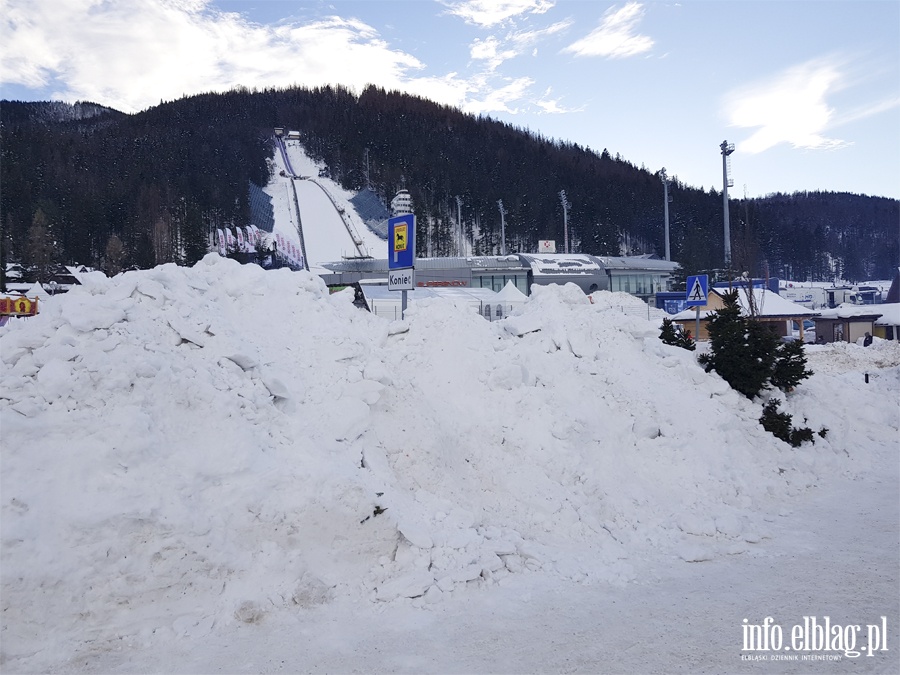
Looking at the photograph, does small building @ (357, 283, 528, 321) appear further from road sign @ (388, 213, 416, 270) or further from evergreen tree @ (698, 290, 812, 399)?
evergreen tree @ (698, 290, 812, 399)

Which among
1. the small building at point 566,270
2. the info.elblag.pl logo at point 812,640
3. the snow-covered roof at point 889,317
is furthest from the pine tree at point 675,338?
the small building at point 566,270

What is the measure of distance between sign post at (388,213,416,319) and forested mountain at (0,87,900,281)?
33.9 metres

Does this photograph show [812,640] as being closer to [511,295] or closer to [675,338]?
[675,338]

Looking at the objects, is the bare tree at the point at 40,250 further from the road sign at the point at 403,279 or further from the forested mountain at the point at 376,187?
the road sign at the point at 403,279

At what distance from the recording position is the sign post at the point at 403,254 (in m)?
12.6

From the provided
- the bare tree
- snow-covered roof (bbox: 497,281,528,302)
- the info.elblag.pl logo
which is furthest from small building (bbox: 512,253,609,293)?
the info.elblag.pl logo

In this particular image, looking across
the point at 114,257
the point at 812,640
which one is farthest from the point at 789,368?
the point at 114,257

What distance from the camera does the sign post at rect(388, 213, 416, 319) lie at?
12609mm

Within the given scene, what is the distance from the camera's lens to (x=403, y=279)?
12680 mm

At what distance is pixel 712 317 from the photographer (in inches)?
504

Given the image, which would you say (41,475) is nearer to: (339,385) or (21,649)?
(21,649)

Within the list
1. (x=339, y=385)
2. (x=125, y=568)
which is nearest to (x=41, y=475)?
(x=125, y=568)

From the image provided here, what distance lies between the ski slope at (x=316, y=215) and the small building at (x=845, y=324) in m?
A: 42.5

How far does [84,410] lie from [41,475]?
818 millimetres
